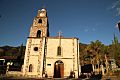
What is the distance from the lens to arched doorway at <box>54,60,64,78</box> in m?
28.8

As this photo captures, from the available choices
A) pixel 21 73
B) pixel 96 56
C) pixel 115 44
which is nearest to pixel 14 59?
pixel 21 73

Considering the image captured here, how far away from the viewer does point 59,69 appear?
95.3ft

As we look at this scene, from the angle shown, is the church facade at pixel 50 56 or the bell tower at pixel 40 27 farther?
the bell tower at pixel 40 27

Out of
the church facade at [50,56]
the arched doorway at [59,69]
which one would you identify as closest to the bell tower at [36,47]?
the church facade at [50,56]

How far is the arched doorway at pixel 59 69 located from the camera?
28797 millimetres

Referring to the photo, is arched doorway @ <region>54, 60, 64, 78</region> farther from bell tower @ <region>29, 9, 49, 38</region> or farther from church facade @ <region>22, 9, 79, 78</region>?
bell tower @ <region>29, 9, 49, 38</region>

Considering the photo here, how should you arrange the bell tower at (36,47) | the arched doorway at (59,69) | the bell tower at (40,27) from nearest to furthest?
the bell tower at (36,47), the arched doorway at (59,69), the bell tower at (40,27)

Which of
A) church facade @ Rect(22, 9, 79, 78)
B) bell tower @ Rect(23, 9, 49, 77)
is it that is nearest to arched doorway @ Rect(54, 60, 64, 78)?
church facade @ Rect(22, 9, 79, 78)

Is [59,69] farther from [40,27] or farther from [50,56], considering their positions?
[40,27]

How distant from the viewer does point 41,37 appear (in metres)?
31.0

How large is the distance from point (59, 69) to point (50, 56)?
3.31 metres

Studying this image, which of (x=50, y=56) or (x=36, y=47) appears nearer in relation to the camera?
(x=50, y=56)

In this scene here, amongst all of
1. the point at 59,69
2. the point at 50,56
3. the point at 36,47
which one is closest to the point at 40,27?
the point at 36,47

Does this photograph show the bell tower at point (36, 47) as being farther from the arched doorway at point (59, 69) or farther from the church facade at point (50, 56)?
the arched doorway at point (59, 69)
